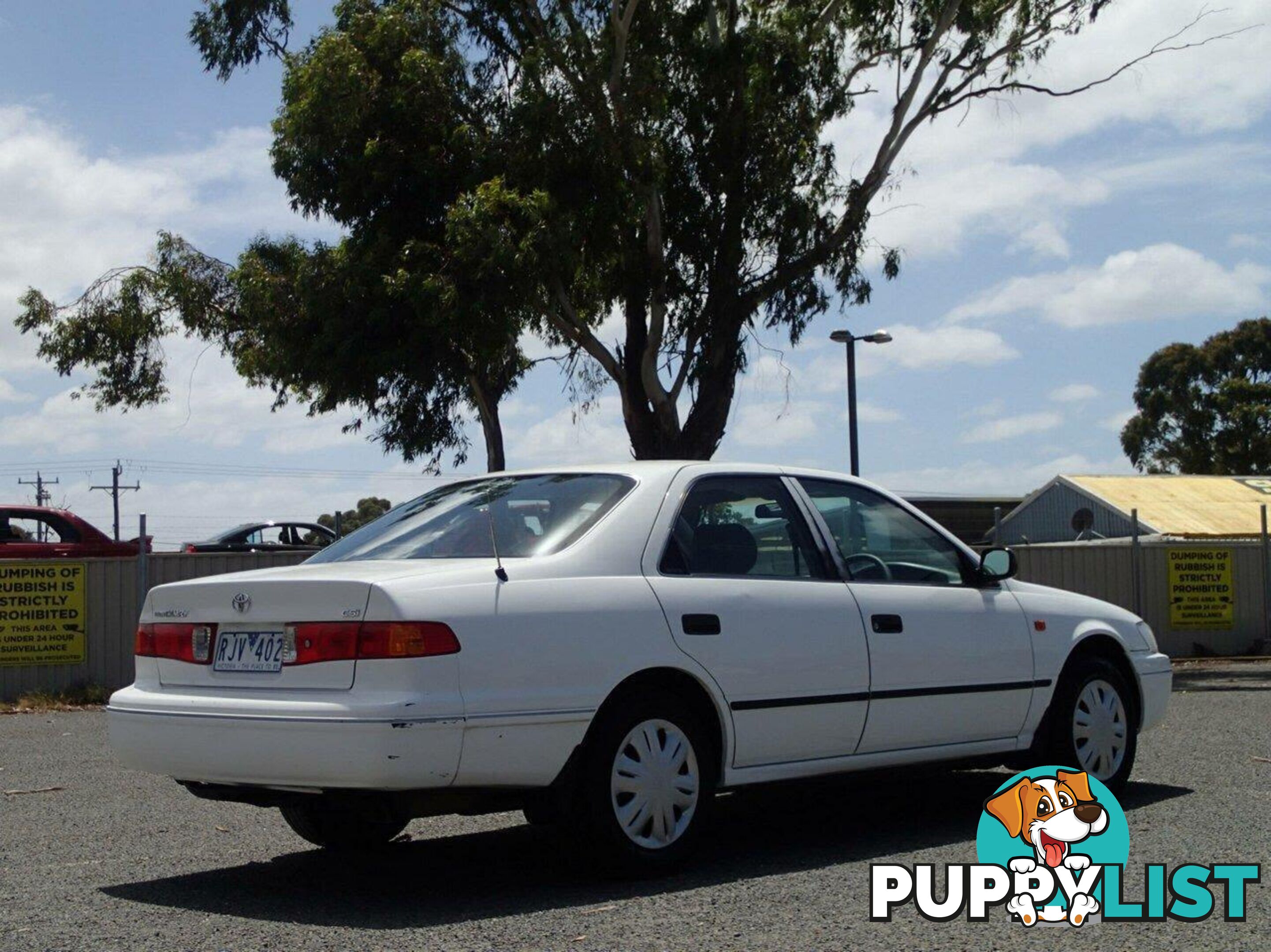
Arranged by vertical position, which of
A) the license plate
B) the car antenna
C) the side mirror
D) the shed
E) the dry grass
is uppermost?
the shed

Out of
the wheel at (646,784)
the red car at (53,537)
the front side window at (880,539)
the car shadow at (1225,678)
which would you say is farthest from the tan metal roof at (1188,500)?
the wheel at (646,784)

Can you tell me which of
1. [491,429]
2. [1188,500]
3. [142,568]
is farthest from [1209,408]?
[142,568]

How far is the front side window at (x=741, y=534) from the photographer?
6.32m

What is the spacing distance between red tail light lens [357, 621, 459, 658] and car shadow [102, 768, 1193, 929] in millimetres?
869

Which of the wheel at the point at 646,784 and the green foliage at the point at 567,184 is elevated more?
the green foliage at the point at 567,184

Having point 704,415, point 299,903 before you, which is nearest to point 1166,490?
point 704,415

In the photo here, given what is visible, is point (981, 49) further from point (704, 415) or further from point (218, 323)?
point (218, 323)

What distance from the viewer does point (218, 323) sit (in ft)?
90.8

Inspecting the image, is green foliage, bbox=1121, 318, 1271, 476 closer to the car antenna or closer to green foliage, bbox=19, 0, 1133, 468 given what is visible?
green foliage, bbox=19, 0, 1133, 468

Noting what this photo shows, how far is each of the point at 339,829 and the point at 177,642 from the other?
116cm

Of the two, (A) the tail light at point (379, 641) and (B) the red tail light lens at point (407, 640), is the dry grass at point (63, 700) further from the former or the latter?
(B) the red tail light lens at point (407, 640)

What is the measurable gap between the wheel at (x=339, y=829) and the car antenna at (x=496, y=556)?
1297mm

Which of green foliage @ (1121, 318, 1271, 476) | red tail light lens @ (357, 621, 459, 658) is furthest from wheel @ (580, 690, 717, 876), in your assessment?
green foliage @ (1121, 318, 1271, 476)

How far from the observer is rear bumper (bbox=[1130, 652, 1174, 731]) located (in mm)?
7922
